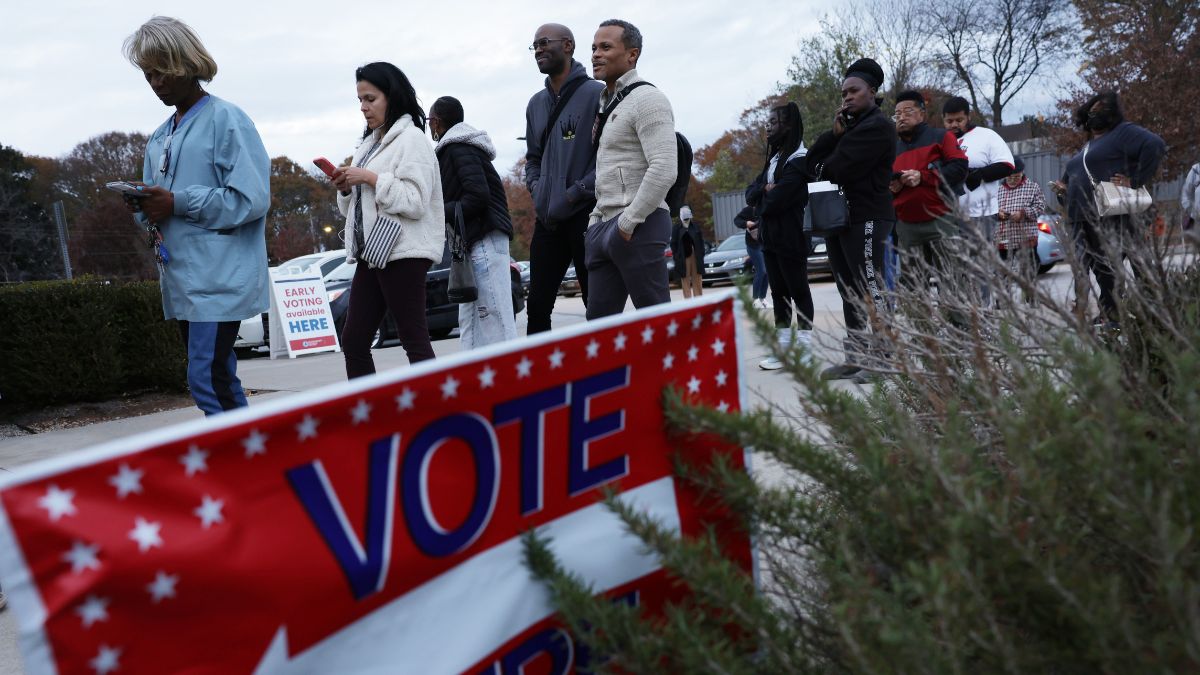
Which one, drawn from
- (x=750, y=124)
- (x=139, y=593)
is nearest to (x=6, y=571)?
(x=139, y=593)

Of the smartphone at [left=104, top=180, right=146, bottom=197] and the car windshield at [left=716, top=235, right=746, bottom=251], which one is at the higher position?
the smartphone at [left=104, top=180, right=146, bottom=197]

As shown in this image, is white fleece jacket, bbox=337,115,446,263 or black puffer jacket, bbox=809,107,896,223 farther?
black puffer jacket, bbox=809,107,896,223

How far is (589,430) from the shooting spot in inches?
63.2

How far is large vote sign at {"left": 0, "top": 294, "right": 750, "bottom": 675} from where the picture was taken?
1119 mm

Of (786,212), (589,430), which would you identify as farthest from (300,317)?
(589,430)

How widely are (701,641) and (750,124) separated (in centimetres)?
5819

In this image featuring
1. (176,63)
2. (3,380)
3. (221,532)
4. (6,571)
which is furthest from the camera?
(3,380)

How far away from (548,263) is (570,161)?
659 millimetres

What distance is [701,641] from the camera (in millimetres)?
1328

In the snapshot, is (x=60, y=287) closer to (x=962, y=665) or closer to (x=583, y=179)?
(x=583, y=179)

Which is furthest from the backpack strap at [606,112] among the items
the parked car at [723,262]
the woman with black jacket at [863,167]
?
the parked car at [723,262]

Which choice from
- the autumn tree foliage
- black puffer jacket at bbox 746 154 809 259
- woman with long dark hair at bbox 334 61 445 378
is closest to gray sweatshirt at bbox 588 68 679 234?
woman with long dark hair at bbox 334 61 445 378

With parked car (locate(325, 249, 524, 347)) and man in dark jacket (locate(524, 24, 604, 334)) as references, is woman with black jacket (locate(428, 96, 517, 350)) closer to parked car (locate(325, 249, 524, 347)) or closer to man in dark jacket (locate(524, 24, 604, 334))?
man in dark jacket (locate(524, 24, 604, 334))

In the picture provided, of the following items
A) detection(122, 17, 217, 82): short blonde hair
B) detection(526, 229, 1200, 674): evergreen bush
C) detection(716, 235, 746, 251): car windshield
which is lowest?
detection(716, 235, 746, 251): car windshield
